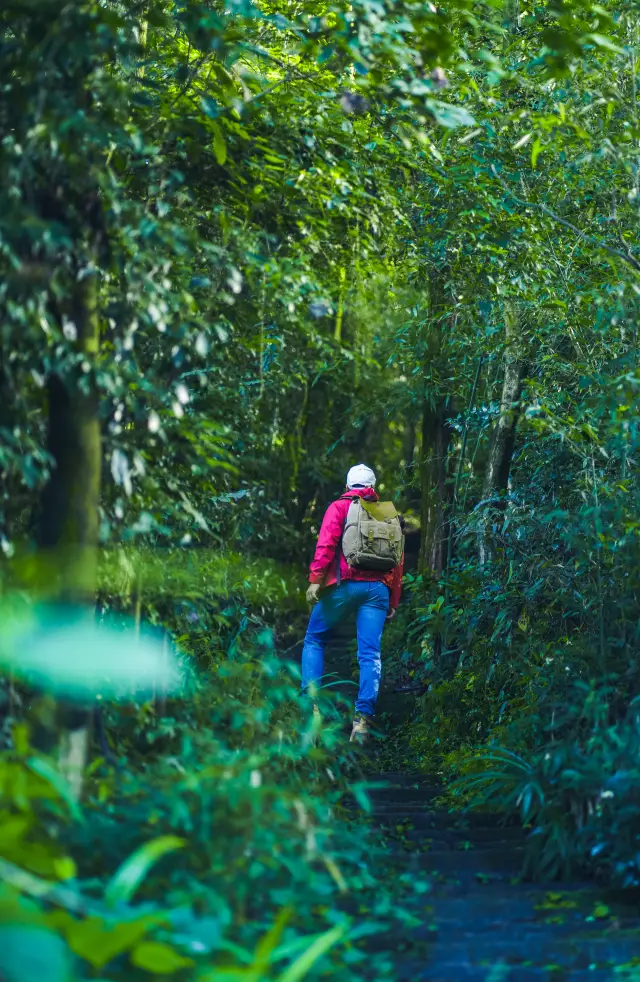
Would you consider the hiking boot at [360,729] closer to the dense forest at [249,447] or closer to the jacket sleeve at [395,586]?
the dense forest at [249,447]

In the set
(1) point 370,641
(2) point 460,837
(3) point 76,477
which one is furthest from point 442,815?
(3) point 76,477

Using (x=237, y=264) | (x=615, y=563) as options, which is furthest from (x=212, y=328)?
(x=615, y=563)

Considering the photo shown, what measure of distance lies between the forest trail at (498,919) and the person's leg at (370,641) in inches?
73.3

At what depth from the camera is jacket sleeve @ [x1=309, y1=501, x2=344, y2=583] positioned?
6754 mm

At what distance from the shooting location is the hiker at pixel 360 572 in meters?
6.62

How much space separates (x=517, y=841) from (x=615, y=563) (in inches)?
53.6

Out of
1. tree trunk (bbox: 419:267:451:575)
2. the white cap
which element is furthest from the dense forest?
tree trunk (bbox: 419:267:451:575)

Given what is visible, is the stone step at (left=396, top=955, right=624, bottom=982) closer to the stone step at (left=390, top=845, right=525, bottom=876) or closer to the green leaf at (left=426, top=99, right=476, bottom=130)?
the stone step at (left=390, top=845, right=525, bottom=876)

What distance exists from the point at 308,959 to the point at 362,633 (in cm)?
413

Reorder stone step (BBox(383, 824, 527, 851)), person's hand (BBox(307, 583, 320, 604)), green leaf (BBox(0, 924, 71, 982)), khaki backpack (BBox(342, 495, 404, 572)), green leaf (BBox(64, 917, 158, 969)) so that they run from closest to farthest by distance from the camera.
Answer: green leaf (BBox(0, 924, 71, 982)) → green leaf (BBox(64, 917, 158, 969)) → stone step (BBox(383, 824, 527, 851)) → khaki backpack (BBox(342, 495, 404, 572)) → person's hand (BBox(307, 583, 320, 604))

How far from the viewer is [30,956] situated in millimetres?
2170

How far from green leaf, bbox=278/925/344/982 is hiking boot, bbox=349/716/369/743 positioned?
12.0ft

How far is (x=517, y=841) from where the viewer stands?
14.8ft

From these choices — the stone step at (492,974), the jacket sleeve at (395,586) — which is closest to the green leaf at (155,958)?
the stone step at (492,974)
